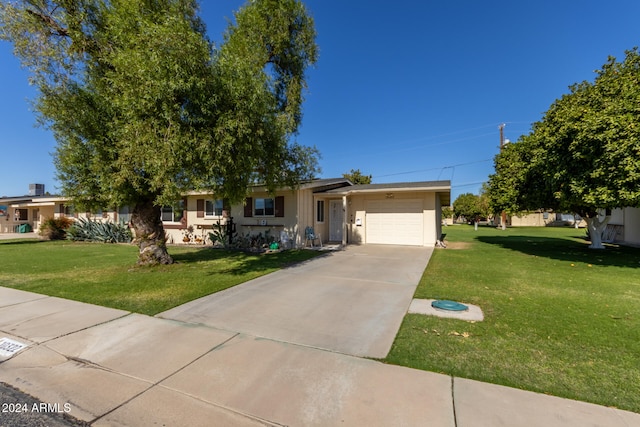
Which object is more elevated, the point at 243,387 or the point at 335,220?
the point at 335,220

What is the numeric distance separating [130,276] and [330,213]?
32.6 feet

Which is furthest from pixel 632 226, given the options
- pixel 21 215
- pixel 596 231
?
pixel 21 215

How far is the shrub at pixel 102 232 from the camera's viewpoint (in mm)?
16234

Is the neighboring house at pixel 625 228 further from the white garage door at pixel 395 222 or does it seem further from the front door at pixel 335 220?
the front door at pixel 335 220

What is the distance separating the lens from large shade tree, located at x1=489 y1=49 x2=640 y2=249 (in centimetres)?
772

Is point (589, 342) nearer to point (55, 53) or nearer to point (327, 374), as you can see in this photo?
point (327, 374)

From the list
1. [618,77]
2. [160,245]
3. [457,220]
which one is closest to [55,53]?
[160,245]

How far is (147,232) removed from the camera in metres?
8.44

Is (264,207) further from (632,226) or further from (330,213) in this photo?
(632,226)

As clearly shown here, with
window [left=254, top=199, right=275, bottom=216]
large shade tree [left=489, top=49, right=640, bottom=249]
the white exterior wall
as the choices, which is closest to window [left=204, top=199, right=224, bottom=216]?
window [left=254, top=199, right=275, bottom=216]

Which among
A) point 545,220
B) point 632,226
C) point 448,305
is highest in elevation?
point 545,220

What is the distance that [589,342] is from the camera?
349cm

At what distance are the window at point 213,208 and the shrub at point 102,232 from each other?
542 cm

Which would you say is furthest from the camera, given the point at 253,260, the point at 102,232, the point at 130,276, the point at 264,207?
the point at 102,232
